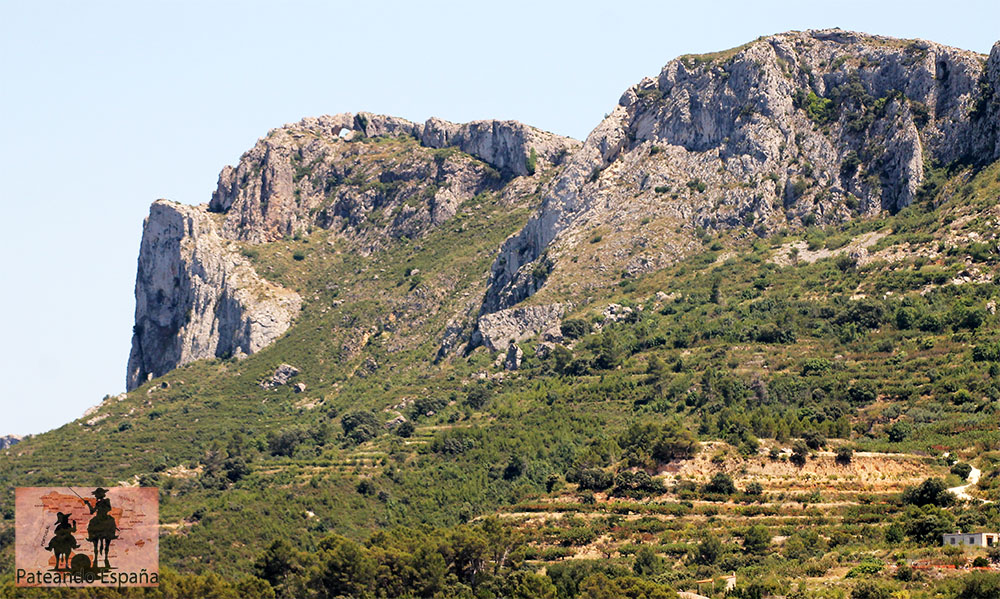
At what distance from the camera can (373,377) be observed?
16325 centimetres

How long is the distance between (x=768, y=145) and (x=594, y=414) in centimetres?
4610

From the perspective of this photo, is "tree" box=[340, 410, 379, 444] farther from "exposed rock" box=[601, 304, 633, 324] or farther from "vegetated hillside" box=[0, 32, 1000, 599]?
"exposed rock" box=[601, 304, 633, 324]

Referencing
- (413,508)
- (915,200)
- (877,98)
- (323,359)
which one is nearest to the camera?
(413,508)

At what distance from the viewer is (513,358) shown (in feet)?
473

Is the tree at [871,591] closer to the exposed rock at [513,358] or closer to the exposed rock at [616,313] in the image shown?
the exposed rock at [616,313]

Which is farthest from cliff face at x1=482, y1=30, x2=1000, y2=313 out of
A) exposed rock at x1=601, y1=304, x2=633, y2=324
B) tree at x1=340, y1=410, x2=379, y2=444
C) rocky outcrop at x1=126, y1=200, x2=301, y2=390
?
rocky outcrop at x1=126, y1=200, x2=301, y2=390

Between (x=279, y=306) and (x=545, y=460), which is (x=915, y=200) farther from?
(x=279, y=306)

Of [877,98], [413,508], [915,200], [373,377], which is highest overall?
[877,98]

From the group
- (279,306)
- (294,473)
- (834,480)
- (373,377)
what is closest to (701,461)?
(834,480)

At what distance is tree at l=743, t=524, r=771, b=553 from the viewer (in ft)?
282

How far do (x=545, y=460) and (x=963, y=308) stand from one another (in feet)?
128

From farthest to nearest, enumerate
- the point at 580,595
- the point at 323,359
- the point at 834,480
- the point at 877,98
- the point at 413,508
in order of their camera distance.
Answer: the point at 323,359 < the point at 877,98 < the point at 413,508 < the point at 834,480 < the point at 580,595

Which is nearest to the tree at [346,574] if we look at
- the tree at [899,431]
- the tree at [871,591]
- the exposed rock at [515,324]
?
the tree at [871,591]

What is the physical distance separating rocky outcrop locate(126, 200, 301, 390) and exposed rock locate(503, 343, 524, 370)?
43220mm
